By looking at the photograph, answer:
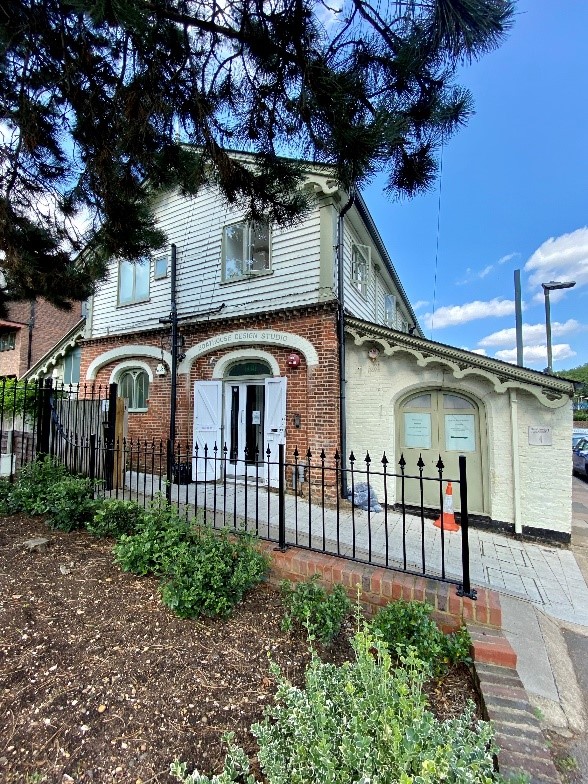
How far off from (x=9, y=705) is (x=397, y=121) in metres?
4.37

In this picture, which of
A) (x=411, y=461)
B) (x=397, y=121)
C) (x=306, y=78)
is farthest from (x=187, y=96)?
(x=411, y=461)

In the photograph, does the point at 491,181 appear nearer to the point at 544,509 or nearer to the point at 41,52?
the point at 544,509

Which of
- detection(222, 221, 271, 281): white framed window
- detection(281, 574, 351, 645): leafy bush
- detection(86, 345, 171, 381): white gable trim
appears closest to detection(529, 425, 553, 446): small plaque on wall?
detection(281, 574, 351, 645): leafy bush

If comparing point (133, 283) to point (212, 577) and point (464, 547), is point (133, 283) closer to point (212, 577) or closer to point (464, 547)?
point (212, 577)

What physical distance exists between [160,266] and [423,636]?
1009cm

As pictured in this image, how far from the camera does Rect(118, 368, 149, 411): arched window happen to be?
9.95 m

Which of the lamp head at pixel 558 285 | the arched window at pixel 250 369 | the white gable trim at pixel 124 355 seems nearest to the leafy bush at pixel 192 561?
the arched window at pixel 250 369

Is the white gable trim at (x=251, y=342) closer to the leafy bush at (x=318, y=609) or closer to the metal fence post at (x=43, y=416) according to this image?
the metal fence post at (x=43, y=416)

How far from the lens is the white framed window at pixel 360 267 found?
8445 mm

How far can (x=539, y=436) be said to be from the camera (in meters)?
5.94

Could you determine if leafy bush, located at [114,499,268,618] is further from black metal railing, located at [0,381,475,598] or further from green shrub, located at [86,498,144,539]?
black metal railing, located at [0,381,475,598]

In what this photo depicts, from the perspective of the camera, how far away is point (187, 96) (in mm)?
3629

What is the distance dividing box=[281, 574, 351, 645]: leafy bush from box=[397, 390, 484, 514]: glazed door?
4295 millimetres

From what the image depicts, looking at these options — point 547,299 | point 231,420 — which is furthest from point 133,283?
point 547,299
